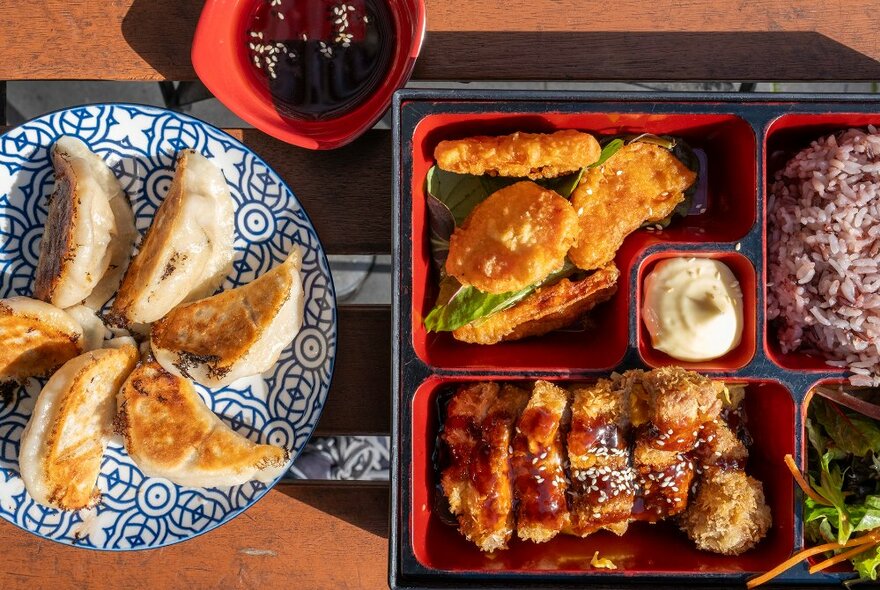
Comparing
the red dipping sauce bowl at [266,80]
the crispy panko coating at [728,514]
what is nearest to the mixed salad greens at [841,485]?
the crispy panko coating at [728,514]

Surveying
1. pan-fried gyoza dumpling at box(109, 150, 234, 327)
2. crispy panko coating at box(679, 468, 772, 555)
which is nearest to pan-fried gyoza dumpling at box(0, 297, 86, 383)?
pan-fried gyoza dumpling at box(109, 150, 234, 327)

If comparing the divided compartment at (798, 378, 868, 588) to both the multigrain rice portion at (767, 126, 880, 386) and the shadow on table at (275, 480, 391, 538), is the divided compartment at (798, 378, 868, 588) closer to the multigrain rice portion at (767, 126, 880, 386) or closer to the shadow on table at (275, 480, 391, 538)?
the multigrain rice portion at (767, 126, 880, 386)

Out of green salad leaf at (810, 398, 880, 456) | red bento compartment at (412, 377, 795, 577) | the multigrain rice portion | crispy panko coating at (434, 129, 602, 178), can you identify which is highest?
crispy panko coating at (434, 129, 602, 178)

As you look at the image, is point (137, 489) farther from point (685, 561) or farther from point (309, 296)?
point (685, 561)

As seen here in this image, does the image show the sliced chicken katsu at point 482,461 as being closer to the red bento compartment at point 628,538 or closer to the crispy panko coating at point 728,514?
the red bento compartment at point 628,538

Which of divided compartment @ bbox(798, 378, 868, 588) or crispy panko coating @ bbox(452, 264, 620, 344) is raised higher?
crispy panko coating @ bbox(452, 264, 620, 344)
